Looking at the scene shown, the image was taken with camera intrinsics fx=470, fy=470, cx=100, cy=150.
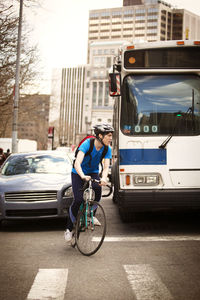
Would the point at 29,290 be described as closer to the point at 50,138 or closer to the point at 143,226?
the point at 143,226

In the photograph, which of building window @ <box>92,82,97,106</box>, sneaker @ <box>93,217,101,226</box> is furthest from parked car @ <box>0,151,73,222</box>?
building window @ <box>92,82,97,106</box>

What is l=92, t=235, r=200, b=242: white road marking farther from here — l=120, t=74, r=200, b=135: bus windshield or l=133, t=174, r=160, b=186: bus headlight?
l=120, t=74, r=200, b=135: bus windshield

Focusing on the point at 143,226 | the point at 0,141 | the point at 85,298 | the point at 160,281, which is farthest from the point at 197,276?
the point at 0,141

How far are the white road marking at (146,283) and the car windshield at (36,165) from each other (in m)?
4.39

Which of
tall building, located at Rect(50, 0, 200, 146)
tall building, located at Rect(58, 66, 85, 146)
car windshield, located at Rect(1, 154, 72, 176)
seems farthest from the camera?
tall building, located at Rect(58, 66, 85, 146)

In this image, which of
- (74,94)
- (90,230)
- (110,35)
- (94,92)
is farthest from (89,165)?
(74,94)

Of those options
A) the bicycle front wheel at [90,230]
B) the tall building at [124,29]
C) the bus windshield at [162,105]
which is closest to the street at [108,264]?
the bicycle front wheel at [90,230]

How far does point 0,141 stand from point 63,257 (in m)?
34.8

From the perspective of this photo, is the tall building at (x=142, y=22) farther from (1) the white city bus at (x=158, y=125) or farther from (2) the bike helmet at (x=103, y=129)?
(2) the bike helmet at (x=103, y=129)

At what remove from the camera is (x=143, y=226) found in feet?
29.7

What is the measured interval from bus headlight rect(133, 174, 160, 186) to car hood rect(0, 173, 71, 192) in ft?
4.75

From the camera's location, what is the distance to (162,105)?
8.15 metres

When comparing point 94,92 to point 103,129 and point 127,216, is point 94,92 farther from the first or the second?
point 103,129

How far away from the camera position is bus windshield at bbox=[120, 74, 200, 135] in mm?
8133
